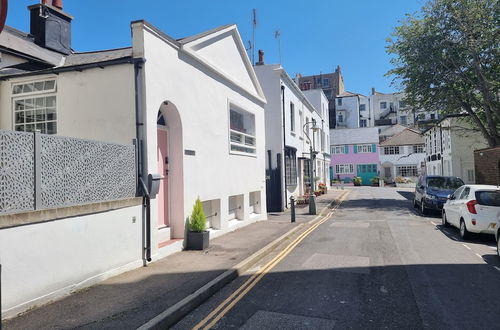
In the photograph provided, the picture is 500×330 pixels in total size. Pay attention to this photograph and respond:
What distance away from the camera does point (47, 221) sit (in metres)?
5.27

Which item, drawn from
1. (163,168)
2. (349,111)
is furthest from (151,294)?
(349,111)

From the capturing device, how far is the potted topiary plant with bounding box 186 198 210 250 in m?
8.96

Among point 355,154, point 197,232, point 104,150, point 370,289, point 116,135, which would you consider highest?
point 355,154

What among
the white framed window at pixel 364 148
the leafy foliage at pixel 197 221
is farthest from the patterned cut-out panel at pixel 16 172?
the white framed window at pixel 364 148

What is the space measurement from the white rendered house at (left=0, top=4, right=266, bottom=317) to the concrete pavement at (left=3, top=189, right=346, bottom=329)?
27 cm

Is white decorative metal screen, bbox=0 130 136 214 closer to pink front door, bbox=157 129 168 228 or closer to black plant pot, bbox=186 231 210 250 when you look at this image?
pink front door, bbox=157 129 168 228

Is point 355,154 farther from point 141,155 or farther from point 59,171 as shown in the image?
point 59,171

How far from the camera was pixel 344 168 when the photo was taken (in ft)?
183

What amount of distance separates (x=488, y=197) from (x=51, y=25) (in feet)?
39.8

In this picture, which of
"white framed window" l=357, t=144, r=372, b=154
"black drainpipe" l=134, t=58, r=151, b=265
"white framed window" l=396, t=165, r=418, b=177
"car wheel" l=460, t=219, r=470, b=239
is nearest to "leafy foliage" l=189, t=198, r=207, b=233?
"black drainpipe" l=134, t=58, r=151, b=265

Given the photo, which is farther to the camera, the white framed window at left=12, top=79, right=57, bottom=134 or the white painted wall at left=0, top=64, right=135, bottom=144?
the white framed window at left=12, top=79, right=57, bottom=134

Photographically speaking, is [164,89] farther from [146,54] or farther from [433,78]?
[433,78]

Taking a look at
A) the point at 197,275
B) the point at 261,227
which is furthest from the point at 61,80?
the point at 261,227

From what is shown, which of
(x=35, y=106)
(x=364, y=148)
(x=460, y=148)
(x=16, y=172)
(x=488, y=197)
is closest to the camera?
(x=16, y=172)
